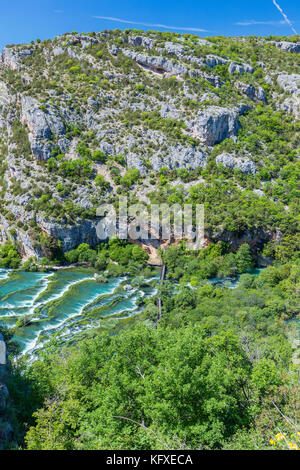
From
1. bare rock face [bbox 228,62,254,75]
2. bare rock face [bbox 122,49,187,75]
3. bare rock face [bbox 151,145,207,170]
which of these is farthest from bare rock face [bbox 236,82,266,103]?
bare rock face [bbox 151,145,207,170]

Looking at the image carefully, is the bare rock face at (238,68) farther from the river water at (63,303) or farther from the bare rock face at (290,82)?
the river water at (63,303)

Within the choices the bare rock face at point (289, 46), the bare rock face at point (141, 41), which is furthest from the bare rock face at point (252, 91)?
the bare rock face at point (141, 41)

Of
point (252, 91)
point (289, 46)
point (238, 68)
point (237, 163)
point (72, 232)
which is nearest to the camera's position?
point (72, 232)

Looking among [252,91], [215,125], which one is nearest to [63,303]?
[215,125]

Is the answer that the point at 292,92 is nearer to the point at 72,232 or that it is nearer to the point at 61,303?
the point at 72,232

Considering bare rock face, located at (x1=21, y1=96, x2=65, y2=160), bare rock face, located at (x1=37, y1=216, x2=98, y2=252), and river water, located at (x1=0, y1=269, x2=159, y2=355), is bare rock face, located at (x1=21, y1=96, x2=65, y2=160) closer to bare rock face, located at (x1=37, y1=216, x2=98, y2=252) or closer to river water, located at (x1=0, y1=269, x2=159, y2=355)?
bare rock face, located at (x1=37, y1=216, x2=98, y2=252)

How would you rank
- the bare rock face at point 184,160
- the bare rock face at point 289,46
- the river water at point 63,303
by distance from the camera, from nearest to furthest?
1. the river water at point 63,303
2. the bare rock face at point 184,160
3. the bare rock face at point 289,46
